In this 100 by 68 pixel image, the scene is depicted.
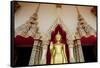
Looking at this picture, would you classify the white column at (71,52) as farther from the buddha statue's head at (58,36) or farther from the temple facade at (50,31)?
the buddha statue's head at (58,36)

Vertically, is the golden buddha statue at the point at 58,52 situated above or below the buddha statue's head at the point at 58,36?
below

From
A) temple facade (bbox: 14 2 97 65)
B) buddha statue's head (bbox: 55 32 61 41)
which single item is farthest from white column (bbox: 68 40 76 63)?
buddha statue's head (bbox: 55 32 61 41)

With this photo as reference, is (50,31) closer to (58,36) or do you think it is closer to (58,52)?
(58,36)

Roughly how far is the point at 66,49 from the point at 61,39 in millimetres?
110

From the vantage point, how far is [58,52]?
6.39 ft

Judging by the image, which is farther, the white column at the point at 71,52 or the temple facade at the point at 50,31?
the white column at the point at 71,52

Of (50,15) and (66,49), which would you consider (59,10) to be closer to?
(50,15)

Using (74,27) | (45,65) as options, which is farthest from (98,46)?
(45,65)

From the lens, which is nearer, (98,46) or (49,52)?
(49,52)

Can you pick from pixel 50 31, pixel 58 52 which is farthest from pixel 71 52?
pixel 50 31

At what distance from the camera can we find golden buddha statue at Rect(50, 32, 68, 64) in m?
1.93

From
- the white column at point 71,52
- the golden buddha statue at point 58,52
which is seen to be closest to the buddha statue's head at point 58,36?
the golden buddha statue at point 58,52

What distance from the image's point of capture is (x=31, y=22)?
73.2 inches

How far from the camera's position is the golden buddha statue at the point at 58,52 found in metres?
1.93
